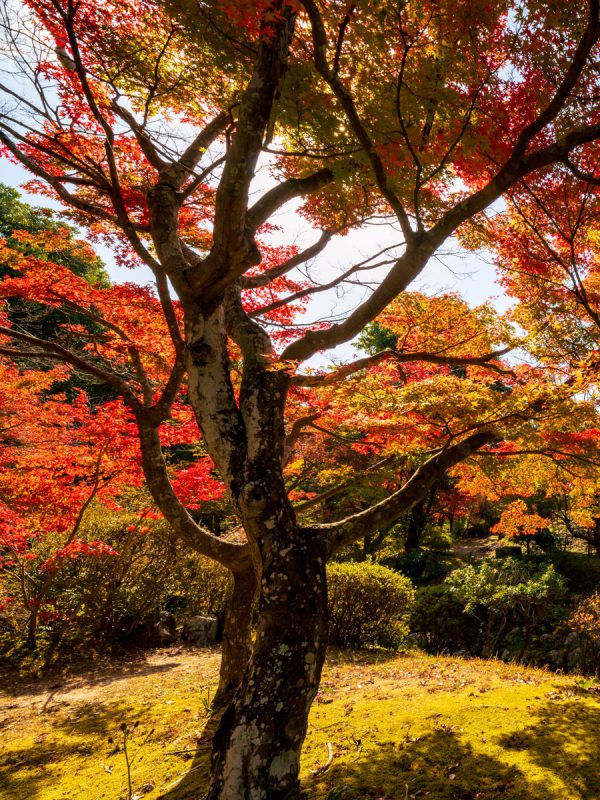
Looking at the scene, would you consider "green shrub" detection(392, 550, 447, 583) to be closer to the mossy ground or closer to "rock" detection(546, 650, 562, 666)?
"rock" detection(546, 650, 562, 666)

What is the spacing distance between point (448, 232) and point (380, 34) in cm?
166

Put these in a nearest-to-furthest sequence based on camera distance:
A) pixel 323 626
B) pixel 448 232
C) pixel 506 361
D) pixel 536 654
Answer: pixel 323 626 < pixel 448 232 < pixel 506 361 < pixel 536 654

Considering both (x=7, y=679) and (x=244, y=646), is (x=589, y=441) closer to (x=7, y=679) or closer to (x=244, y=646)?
(x=244, y=646)

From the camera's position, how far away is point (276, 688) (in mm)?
2639

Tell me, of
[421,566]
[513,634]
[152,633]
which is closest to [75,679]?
[152,633]

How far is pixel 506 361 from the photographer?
7.20 m

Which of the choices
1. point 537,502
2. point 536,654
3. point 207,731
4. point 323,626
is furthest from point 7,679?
point 537,502

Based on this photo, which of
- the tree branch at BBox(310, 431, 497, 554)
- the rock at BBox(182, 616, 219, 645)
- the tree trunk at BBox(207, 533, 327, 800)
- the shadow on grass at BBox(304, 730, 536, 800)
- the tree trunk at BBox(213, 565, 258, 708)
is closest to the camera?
the tree trunk at BBox(207, 533, 327, 800)

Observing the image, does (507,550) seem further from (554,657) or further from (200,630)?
(200,630)

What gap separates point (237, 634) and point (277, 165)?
5257 mm

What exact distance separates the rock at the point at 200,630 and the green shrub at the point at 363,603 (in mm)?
2381

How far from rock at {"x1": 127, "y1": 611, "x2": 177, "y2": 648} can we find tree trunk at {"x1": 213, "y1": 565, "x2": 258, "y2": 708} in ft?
14.7

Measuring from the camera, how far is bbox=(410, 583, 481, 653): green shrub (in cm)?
932

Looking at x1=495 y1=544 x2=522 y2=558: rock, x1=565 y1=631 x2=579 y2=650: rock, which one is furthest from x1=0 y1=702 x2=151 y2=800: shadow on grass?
x1=495 y1=544 x2=522 y2=558: rock
